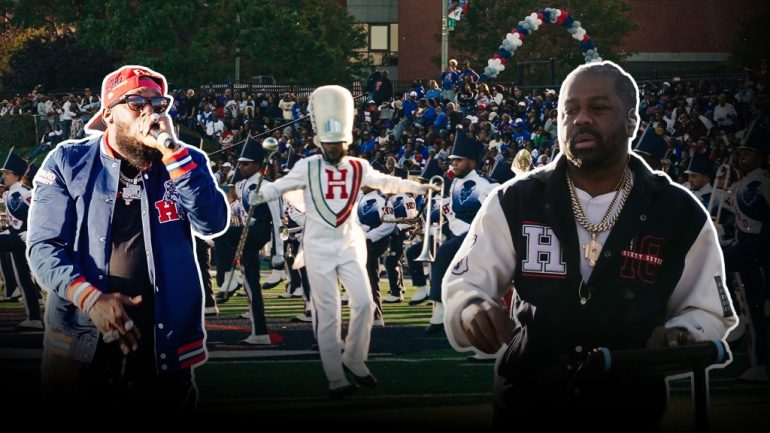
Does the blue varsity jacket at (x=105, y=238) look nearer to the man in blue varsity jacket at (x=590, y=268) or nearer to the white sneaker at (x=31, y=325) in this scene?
the man in blue varsity jacket at (x=590, y=268)

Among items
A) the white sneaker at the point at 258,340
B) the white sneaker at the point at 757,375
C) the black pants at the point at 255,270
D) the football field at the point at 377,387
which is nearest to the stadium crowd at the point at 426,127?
the white sneaker at the point at 258,340

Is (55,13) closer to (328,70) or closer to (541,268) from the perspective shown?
(328,70)

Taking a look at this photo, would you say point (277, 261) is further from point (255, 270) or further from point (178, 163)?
point (178, 163)

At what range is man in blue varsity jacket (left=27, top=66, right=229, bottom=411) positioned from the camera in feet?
20.0

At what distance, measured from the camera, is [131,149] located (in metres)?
6.25

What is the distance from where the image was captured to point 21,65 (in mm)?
54719

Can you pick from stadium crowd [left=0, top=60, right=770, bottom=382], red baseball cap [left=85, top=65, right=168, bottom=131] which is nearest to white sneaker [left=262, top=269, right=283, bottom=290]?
stadium crowd [left=0, top=60, right=770, bottom=382]

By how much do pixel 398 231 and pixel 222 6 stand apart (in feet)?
108

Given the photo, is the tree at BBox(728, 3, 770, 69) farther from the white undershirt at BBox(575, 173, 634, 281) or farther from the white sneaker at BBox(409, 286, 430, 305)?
the white undershirt at BBox(575, 173, 634, 281)

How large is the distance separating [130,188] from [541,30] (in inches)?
1953

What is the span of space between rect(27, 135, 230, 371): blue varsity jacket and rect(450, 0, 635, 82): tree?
47.7m

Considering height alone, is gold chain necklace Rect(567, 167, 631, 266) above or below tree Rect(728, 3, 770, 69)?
below

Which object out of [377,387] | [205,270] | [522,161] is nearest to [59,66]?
[205,270]

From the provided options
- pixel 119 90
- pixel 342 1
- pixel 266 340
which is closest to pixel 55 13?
pixel 342 1
